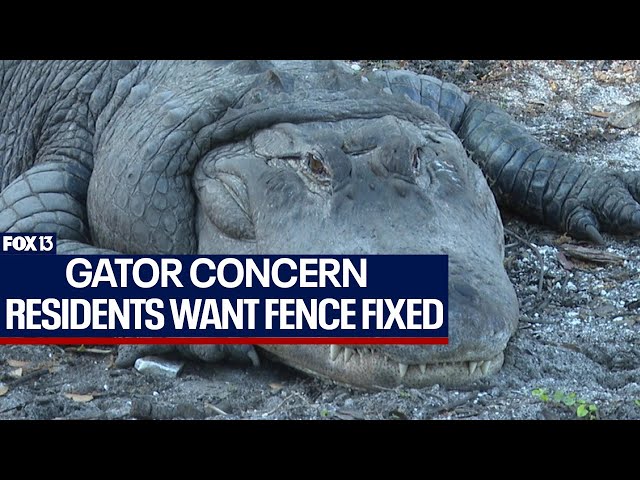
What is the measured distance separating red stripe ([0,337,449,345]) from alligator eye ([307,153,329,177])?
723mm

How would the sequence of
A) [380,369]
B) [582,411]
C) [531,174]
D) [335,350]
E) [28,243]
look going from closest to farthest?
[582,411], [380,369], [335,350], [28,243], [531,174]

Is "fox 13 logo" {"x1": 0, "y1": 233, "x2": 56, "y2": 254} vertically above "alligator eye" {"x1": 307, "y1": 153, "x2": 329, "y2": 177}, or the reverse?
"alligator eye" {"x1": 307, "y1": 153, "x2": 329, "y2": 177}

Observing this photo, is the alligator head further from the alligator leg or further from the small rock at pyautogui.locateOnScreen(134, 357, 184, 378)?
the alligator leg

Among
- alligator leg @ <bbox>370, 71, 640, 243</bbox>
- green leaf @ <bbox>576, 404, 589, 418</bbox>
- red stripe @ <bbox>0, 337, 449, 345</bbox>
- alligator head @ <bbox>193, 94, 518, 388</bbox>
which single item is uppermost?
alligator leg @ <bbox>370, 71, 640, 243</bbox>

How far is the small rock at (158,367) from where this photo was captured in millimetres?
5133

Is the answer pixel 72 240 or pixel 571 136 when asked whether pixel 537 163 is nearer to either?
pixel 571 136

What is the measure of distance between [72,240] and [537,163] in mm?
2807

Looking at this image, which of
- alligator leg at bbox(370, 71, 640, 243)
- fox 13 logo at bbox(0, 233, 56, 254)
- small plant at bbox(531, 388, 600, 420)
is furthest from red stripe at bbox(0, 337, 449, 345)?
alligator leg at bbox(370, 71, 640, 243)

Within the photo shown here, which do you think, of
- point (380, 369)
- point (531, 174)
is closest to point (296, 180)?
point (380, 369)

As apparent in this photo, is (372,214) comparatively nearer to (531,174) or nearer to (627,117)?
(531,174)

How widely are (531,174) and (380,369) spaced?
282 cm

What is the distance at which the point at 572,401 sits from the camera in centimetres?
446

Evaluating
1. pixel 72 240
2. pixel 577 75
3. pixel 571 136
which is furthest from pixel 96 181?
pixel 577 75

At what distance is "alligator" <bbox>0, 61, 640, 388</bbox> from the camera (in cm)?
479
